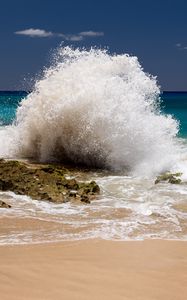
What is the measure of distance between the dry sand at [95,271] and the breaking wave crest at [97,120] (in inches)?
204

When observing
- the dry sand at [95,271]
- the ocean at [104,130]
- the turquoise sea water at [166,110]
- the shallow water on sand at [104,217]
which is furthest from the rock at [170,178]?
the turquoise sea water at [166,110]

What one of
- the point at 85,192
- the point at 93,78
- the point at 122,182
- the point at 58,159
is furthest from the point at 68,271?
the point at 93,78

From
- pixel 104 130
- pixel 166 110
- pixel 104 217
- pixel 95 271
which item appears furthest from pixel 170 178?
pixel 166 110

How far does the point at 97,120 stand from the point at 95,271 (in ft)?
23.1

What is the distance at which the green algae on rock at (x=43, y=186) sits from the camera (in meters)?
7.03

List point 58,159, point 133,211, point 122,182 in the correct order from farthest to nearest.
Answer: point 58,159
point 122,182
point 133,211

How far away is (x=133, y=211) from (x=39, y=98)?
5.94 meters

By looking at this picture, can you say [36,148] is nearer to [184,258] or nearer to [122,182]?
[122,182]

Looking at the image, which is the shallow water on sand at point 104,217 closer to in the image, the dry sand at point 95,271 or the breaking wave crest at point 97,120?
the dry sand at point 95,271

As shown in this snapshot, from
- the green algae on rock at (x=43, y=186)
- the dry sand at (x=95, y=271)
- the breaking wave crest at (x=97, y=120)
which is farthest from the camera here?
the breaking wave crest at (x=97, y=120)

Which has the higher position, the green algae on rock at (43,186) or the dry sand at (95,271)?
the green algae on rock at (43,186)

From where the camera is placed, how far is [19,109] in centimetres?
1209

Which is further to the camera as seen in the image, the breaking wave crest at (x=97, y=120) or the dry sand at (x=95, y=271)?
the breaking wave crest at (x=97, y=120)

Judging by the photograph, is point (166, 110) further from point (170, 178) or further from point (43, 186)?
point (43, 186)
